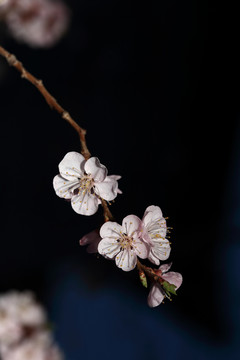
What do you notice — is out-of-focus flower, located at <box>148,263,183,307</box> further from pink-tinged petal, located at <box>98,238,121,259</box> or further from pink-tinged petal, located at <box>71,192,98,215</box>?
pink-tinged petal, located at <box>71,192,98,215</box>

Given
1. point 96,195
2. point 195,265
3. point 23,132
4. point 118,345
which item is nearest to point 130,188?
point 195,265

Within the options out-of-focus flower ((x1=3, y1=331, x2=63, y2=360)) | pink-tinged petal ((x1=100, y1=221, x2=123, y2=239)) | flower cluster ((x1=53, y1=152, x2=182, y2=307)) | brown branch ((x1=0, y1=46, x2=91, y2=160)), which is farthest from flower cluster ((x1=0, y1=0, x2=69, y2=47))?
out-of-focus flower ((x1=3, y1=331, x2=63, y2=360))

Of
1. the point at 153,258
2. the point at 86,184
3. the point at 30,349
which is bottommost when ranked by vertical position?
the point at 30,349

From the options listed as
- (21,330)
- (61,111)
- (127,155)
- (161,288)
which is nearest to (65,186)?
(61,111)

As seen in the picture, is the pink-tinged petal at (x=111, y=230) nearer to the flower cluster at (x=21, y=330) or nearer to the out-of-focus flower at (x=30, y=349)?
the flower cluster at (x=21, y=330)

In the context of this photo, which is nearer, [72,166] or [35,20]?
[72,166]

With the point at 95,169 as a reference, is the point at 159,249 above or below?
below

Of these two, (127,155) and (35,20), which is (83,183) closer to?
(35,20)
